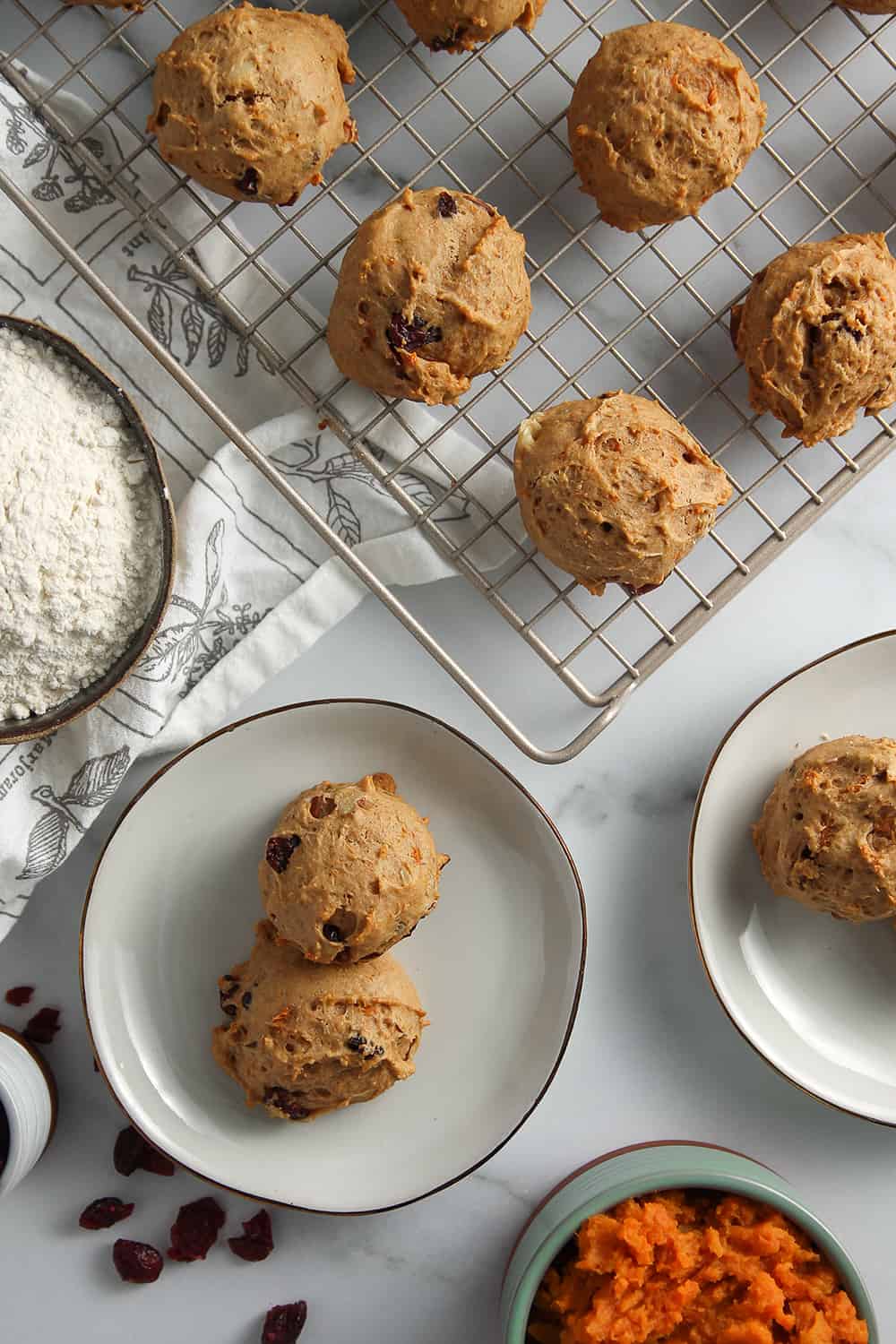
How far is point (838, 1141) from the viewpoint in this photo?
6.07 feet

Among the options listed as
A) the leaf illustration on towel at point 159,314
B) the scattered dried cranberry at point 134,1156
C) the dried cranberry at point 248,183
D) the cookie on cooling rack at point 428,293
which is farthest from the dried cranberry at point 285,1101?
the dried cranberry at point 248,183

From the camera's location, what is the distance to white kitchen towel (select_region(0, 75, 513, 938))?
161cm

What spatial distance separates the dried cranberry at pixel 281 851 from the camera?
153 cm

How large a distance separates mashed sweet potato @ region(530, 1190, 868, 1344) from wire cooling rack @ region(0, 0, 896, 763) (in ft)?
2.32

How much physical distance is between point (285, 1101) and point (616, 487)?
3.18 ft

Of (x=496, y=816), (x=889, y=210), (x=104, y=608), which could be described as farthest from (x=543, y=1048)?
(x=889, y=210)

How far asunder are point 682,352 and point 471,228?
1.28ft

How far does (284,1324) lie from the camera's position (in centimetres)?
177

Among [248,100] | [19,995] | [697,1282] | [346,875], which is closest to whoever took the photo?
[248,100]

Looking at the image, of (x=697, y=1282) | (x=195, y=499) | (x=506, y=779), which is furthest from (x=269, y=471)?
(x=697, y=1282)

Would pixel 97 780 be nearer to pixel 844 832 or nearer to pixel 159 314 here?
pixel 159 314

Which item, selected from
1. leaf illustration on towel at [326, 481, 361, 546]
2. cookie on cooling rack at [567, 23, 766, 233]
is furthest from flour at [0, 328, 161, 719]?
cookie on cooling rack at [567, 23, 766, 233]

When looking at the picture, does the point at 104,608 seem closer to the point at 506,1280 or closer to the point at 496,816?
the point at 496,816

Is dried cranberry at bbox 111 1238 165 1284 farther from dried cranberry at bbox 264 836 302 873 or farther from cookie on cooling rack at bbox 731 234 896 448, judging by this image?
cookie on cooling rack at bbox 731 234 896 448
